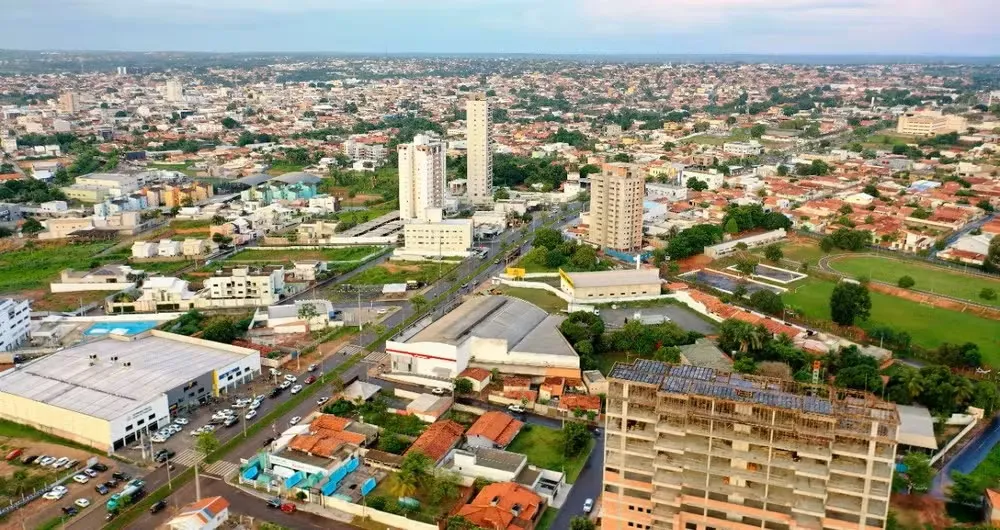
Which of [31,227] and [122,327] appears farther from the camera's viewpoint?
[31,227]

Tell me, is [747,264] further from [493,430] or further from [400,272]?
[493,430]

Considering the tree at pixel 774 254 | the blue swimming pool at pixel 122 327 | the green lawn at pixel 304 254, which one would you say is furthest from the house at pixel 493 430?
the tree at pixel 774 254

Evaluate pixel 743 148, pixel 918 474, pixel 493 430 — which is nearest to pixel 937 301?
pixel 918 474

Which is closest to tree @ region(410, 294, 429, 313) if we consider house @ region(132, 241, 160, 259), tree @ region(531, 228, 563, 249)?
tree @ region(531, 228, 563, 249)

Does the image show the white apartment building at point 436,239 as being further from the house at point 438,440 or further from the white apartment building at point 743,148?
the white apartment building at point 743,148

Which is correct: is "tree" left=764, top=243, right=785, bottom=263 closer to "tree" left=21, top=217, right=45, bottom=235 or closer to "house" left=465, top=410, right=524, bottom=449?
"house" left=465, top=410, right=524, bottom=449

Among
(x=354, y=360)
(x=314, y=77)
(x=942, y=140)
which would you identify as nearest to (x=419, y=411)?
(x=354, y=360)
